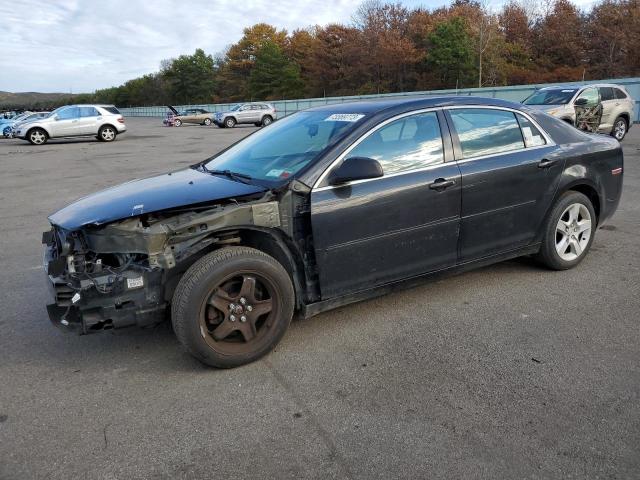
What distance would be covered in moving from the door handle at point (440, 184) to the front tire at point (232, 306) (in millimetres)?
1285

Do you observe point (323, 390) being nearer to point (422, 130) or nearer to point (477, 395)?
point (477, 395)

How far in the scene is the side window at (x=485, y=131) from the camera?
396cm

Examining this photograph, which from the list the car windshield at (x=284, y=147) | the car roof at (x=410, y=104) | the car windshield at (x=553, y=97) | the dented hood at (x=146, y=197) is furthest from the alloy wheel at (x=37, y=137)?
the car roof at (x=410, y=104)

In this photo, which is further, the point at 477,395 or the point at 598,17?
the point at 598,17

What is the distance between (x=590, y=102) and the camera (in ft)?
46.2

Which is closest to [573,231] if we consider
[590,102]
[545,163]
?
[545,163]

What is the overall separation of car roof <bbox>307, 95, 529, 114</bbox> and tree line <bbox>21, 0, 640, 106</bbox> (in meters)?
48.1

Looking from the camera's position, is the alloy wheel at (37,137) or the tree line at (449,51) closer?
the alloy wheel at (37,137)

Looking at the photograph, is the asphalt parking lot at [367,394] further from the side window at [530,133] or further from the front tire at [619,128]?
the front tire at [619,128]

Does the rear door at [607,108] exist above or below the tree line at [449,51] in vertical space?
below

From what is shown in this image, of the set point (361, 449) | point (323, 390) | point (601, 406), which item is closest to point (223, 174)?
point (323, 390)

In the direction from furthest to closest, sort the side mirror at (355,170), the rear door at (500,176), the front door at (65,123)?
the front door at (65,123), the rear door at (500,176), the side mirror at (355,170)

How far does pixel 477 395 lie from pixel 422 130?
1.97m

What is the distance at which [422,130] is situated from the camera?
12.5 ft
